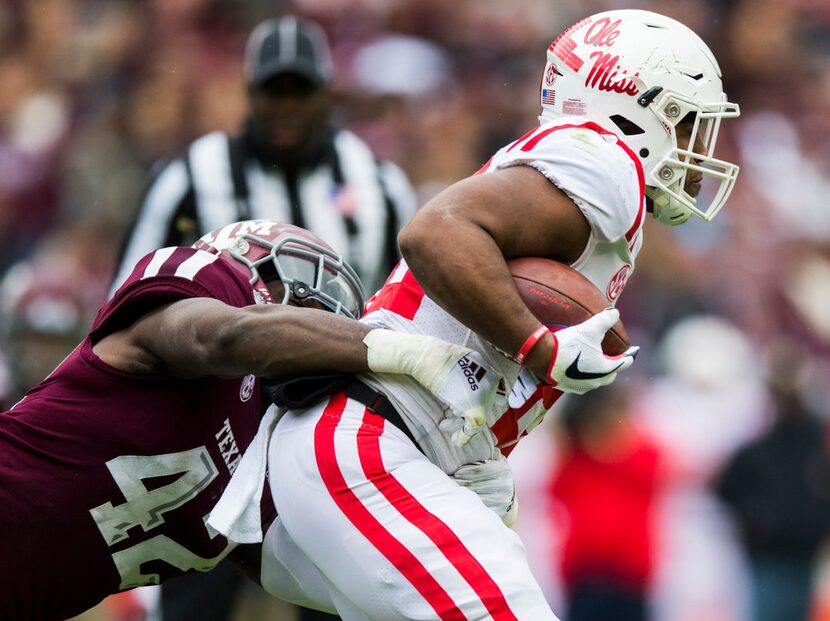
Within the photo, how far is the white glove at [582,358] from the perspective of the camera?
323 centimetres

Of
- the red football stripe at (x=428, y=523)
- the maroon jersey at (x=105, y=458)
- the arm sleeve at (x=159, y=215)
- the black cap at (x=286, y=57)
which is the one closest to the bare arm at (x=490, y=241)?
the red football stripe at (x=428, y=523)

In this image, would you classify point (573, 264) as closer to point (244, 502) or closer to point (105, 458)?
point (244, 502)

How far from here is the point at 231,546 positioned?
4035mm

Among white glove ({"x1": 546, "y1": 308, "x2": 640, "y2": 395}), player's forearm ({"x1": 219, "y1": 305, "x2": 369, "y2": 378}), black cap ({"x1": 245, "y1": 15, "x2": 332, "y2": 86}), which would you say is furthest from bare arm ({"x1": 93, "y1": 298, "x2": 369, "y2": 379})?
black cap ({"x1": 245, "y1": 15, "x2": 332, "y2": 86})

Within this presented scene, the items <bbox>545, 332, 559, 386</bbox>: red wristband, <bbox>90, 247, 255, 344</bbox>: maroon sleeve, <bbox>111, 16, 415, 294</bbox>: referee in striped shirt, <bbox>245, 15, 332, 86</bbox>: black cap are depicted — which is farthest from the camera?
<bbox>245, 15, 332, 86</bbox>: black cap

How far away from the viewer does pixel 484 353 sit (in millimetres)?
3477

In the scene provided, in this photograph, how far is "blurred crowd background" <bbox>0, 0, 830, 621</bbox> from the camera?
23.4 ft

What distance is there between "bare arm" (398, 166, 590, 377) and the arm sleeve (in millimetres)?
2499

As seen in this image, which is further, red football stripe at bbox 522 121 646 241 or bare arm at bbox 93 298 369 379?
red football stripe at bbox 522 121 646 241

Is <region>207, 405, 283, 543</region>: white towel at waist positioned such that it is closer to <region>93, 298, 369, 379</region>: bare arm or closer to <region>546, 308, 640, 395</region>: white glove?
<region>93, 298, 369, 379</region>: bare arm

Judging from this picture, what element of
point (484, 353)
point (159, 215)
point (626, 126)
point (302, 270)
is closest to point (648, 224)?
point (159, 215)

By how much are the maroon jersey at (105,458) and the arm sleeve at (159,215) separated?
1894 mm

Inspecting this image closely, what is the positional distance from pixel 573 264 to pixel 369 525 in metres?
0.79

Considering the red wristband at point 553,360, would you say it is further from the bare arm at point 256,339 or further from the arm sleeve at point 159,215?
the arm sleeve at point 159,215
